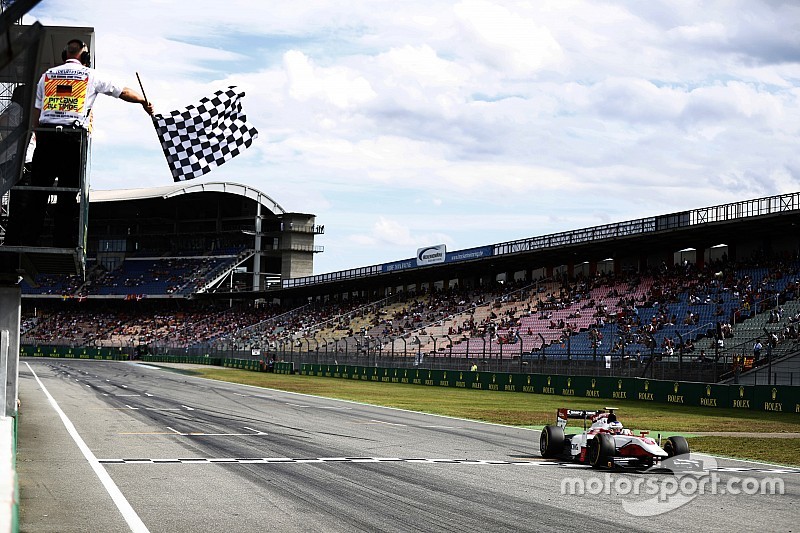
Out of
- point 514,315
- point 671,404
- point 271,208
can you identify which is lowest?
point 671,404

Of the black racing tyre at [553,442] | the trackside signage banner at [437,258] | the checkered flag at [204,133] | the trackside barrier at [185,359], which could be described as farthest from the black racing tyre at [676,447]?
the trackside barrier at [185,359]

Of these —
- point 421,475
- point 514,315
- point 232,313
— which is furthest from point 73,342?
point 421,475

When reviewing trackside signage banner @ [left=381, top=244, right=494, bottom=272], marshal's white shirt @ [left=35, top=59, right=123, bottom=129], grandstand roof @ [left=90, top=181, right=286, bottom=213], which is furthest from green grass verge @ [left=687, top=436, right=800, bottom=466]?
grandstand roof @ [left=90, top=181, right=286, bottom=213]

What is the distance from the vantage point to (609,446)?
Answer: 43.2 feet

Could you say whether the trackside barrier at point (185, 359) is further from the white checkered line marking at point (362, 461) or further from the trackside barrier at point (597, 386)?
the white checkered line marking at point (362, 461)

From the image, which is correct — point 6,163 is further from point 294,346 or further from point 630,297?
point 294,346

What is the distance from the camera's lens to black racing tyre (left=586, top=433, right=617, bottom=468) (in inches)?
519

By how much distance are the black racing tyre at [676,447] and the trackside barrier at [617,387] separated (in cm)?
1542

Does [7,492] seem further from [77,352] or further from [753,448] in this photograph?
[77,352]

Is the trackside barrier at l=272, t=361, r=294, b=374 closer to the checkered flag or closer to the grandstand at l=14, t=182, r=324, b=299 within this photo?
the grandstand at l=14, t=182, r=324, b=299

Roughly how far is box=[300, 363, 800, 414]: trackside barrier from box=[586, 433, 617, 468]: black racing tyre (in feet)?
52.7

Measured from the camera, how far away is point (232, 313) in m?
88.9

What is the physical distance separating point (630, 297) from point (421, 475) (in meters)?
34.1

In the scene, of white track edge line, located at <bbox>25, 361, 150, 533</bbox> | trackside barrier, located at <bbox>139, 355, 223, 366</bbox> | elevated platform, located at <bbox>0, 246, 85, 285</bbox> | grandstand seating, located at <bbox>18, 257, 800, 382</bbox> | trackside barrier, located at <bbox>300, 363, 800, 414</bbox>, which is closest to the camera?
white track edge line, located at <bbox>25, 361, 150, 533</bbox>
